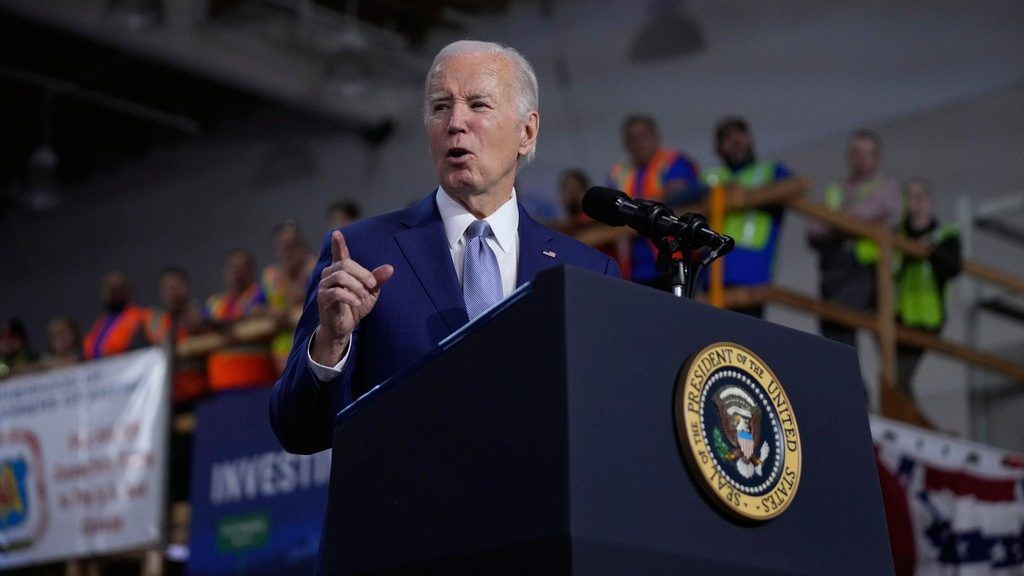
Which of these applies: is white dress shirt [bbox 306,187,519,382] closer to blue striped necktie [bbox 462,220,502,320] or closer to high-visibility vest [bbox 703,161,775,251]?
blue striped necktie [bbox 462,220,502,320]

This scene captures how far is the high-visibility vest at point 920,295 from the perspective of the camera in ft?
23.9

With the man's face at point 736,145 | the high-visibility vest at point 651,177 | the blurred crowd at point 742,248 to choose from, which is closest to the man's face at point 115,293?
the blurred crowd at point 742,248

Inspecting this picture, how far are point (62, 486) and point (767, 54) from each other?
258 inches

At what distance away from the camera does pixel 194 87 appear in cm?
1518

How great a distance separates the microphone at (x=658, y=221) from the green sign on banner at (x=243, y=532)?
15.9 feet

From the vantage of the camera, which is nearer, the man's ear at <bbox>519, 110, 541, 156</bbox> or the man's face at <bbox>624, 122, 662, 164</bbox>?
the man's ear at <bbox>519, 110, 541, 156</bbox>

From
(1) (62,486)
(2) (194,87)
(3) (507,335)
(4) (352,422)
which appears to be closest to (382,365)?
(4) (352,422)

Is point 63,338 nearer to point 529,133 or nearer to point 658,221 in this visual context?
point 529,133

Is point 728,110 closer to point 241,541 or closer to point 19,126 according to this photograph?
point 241,541

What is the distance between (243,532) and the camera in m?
6.71

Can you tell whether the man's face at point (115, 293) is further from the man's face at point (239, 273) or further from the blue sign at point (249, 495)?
the blue sign at point (249, 495)

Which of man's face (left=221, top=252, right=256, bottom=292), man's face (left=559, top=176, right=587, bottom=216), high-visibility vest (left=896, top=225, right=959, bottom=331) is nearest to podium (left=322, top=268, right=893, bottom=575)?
high-visibility vest (left=896, top=225, right=959, bottom=331)

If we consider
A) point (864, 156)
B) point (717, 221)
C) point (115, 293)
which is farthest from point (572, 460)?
point (115, 293)

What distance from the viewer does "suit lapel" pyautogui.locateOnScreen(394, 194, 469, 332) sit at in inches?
84.7
